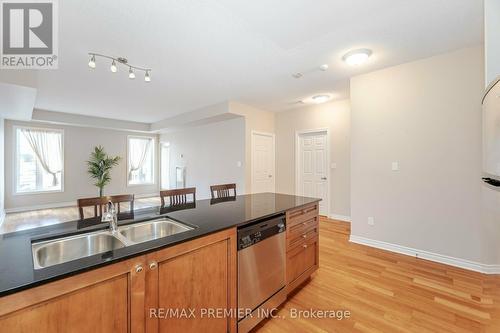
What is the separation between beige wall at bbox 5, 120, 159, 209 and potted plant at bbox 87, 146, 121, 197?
0.16 meters

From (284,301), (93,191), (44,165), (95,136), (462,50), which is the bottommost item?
(284,301)

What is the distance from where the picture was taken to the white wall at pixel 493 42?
126 centimetres

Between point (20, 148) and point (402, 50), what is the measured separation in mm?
8595

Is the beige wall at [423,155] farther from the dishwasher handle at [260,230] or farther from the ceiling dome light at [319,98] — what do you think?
the dishwasher handle at [260,230]

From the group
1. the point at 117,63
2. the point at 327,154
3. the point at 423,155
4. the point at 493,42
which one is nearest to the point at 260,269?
the point at 493,42

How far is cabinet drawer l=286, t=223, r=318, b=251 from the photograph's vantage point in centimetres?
195

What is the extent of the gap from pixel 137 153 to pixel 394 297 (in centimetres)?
814

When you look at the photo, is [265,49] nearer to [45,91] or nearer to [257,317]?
[257,317]

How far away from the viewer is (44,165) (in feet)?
19.4

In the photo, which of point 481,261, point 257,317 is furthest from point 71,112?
point 481,261

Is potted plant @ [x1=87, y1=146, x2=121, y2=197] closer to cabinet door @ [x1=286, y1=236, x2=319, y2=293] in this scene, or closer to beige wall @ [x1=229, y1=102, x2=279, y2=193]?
beige wall @ [x1=229, y1=102, x2=279, y2=193]

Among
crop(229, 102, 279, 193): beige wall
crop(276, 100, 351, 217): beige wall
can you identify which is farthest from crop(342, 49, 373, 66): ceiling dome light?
crop(229, 102, 279, 193): beige wall

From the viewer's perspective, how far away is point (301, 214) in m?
2.10

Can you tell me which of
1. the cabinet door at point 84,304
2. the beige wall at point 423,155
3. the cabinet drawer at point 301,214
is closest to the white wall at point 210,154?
the beige wall at point 423,155
